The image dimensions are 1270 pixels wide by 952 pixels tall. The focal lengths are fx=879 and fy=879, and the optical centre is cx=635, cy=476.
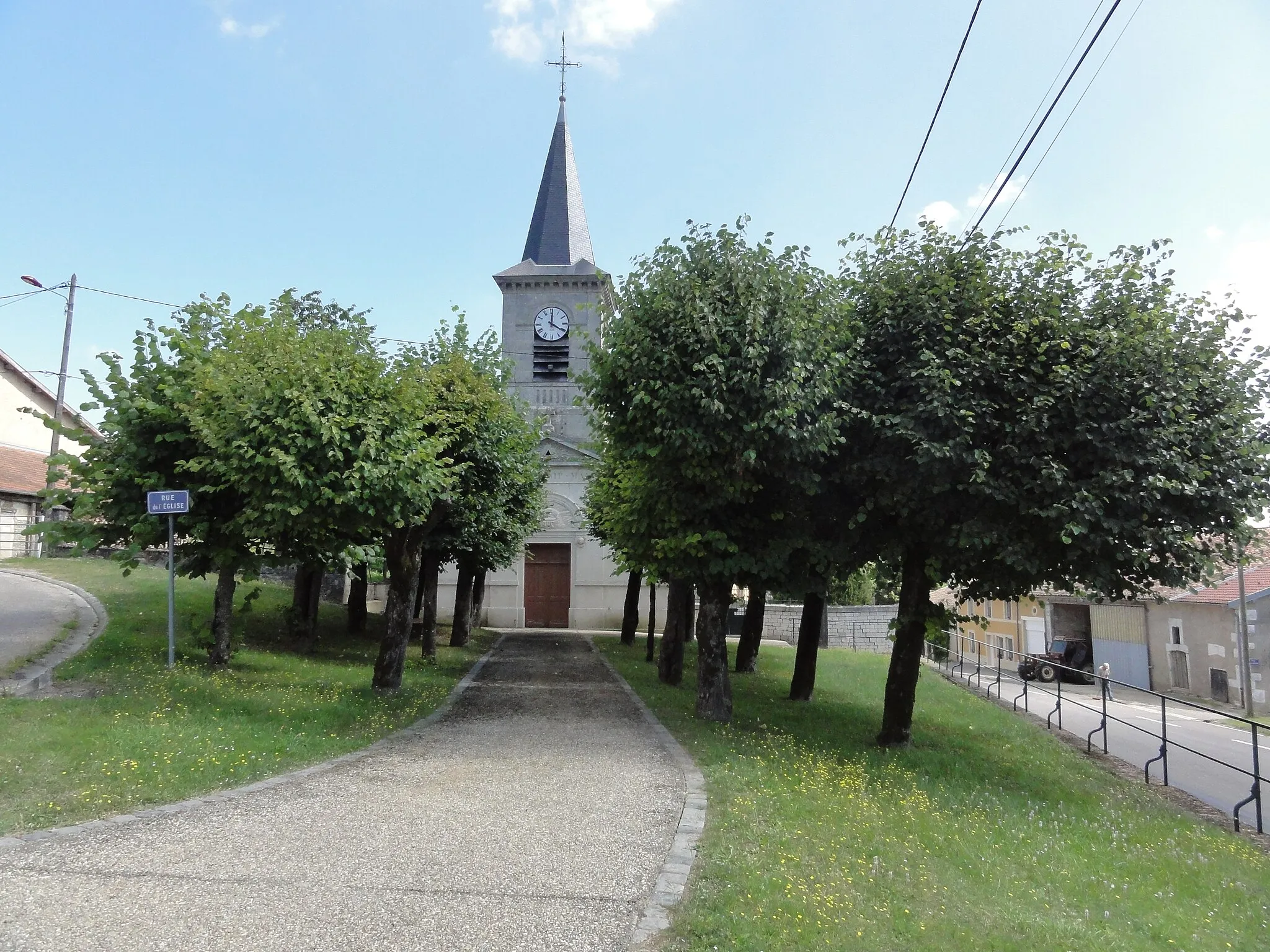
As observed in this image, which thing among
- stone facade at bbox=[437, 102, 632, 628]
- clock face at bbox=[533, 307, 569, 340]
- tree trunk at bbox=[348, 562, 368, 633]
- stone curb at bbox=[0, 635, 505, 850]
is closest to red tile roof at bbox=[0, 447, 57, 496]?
tree trunk at bbox=[348, 562, 368, 633]

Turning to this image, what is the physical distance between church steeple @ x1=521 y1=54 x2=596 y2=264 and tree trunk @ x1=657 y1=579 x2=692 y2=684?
78.3 feet

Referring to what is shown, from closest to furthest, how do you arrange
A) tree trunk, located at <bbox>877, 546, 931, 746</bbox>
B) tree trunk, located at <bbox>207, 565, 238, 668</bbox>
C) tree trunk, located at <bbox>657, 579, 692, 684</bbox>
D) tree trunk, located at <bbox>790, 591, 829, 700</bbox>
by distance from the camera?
tree trunk, located at <bbox>877, 546, 931, 746</bbox>
tree trunk, located at <bbox>207, 565, 238, 668</bbox>
tree trunk, located at <bbox>790, 591, 829, 700</bbox>
tree trunk, located at <bbox>657, 579, 692, 684</bbox>

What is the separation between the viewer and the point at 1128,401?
10.6 meters

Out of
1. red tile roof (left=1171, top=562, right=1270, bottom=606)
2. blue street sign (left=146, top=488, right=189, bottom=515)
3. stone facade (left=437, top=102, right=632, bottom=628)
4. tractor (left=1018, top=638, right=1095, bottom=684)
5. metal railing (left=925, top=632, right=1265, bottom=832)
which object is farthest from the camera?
stone facade (left=437, top=102, right=632, bottom=628)

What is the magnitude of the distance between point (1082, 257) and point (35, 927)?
1241cm

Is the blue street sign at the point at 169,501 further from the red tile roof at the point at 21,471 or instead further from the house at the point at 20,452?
the red tile roof at the point at 21,471

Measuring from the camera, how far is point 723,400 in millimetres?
10727

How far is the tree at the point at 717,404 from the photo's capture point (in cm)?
1065

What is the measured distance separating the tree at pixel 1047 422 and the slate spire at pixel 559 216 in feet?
93.1

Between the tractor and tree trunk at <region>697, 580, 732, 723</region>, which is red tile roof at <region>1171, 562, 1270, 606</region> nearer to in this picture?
the tractor

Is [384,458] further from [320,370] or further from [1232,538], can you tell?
[1232,538]

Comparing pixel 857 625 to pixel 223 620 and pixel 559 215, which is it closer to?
pixel 559 215

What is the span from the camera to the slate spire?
39.0 m

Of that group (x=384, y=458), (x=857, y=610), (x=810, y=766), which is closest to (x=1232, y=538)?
(x=810, y=766)
